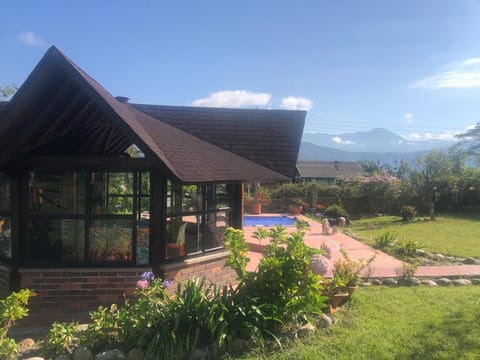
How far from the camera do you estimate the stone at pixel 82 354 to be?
4812 millimetres

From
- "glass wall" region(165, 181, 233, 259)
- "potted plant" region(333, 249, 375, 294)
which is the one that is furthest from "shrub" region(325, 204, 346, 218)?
"potted plant" region(333, 249, 375, 294)

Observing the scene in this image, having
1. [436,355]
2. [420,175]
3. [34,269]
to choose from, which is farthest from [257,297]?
[420,175]

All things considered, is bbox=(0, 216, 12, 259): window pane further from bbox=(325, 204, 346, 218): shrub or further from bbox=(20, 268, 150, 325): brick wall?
bbox=(325, 204, 346, 218): shrub

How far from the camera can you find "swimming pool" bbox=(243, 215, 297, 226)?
2055 cm

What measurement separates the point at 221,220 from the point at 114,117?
3329 millimetres

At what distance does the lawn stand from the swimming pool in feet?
10.8

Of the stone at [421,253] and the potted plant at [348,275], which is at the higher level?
the potted plant at [348,275]

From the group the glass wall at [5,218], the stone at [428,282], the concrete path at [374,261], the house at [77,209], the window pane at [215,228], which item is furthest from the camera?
the concrete path at [374,261]

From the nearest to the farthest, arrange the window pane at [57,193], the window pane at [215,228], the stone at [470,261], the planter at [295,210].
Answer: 1. the window pane at [57,193]
2. the window pane at [215,228]
3. the stone at [470,261]
4. the planter at [295,210]

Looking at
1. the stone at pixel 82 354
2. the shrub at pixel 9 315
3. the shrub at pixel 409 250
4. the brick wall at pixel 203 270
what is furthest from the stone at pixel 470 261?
the shrub at pixel 9 315

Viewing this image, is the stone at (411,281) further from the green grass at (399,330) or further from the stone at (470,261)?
the stone at (470,261)

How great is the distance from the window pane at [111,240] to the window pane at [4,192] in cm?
173

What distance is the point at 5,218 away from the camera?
720cm

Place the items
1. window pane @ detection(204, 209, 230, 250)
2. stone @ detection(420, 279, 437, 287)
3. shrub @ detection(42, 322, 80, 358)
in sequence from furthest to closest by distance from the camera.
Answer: stone @ detection(420, 279, 437, 287) → window pane @ detection(204, 209, 230, 250) → shrub @ detection(42, 322, 80, 358)
